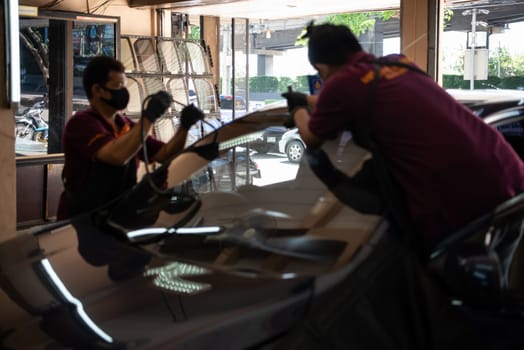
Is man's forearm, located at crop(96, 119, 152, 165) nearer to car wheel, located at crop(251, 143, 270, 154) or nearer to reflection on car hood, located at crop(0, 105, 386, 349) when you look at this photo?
reflection on car hood, located at crop(0, 105, 386, 349)

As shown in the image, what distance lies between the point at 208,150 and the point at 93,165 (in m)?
0.60

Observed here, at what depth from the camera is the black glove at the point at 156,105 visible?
2891mm

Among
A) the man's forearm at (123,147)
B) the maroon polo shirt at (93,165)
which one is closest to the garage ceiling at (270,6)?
the maroon polo shirt at (93,165)

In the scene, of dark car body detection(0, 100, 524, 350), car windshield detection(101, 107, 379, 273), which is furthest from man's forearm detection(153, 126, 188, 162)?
dark car body detection(0, 100, 524, 350)

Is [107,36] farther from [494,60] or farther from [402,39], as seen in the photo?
[494,60]

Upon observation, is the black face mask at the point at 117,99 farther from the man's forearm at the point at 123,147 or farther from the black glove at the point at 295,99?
the black glove at the point at 295,99

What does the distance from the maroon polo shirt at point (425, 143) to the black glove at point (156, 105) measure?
0.92m

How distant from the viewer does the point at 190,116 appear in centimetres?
308

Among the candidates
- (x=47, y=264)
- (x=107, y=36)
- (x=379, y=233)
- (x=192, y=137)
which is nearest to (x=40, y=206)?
(x=107, y=36)

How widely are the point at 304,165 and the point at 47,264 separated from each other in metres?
0.94

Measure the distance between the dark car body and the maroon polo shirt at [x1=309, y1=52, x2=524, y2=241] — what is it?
9cm

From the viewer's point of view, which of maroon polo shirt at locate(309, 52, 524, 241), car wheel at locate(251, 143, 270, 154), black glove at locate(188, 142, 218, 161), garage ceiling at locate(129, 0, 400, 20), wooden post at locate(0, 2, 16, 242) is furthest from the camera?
garage ceiling at locate(129, 0, 400, 20)

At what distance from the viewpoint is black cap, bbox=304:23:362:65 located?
2.29m

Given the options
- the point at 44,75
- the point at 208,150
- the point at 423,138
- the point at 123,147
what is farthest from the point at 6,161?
the point at 423,138
